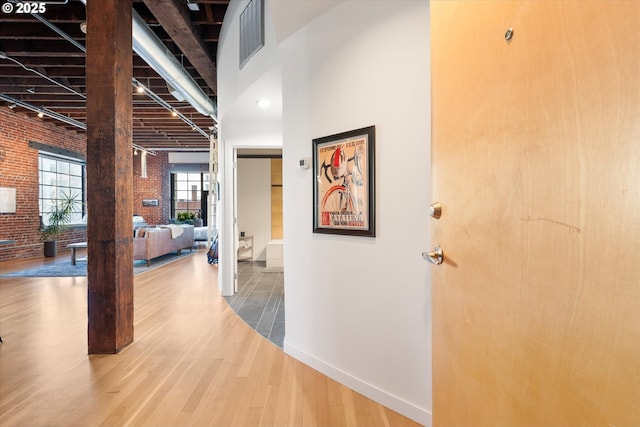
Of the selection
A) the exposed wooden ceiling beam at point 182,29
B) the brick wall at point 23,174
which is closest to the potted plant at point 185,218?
the brick wall at point 23,174

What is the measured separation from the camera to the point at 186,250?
32.8ft

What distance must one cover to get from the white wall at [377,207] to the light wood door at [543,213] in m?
0.72

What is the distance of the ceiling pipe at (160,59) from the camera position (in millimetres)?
3439

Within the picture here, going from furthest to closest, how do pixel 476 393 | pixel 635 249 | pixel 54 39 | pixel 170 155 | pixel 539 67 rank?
pixel 170 155
pixel 54 39
pixel 476 393
pixel 539 67
pixel 635 249

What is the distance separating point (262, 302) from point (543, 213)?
157 inches

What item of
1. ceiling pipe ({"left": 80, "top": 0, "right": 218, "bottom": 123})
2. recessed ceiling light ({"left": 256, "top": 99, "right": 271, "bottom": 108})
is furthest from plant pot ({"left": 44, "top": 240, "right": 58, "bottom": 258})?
recessed ceiling light ({"left": 256, "top": 99, "right": 271, "bottom": 108})

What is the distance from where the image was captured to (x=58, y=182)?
8930 mm

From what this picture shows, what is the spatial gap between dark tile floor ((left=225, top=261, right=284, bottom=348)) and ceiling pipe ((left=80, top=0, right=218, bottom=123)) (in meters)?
3.20

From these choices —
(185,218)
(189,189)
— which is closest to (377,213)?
(185,218)

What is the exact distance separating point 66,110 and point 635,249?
10.00 metres

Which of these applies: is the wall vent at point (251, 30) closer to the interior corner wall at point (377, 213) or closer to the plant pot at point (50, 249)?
the interior corner wall at point (377, 213)

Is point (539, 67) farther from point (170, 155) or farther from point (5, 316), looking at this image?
point (170, 155)

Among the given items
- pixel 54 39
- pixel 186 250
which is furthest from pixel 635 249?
pixel 186 250

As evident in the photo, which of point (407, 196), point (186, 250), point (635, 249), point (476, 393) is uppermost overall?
point (407, 196)
